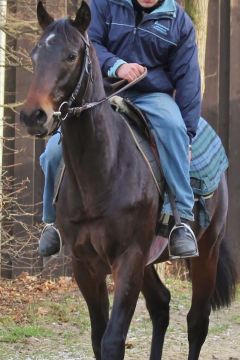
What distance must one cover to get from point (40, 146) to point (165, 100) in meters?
4.48

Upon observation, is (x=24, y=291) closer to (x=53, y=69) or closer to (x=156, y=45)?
(x=156, y=45)

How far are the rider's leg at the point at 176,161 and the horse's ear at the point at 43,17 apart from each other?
3.33 feet

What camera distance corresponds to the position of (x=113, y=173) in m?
5.29

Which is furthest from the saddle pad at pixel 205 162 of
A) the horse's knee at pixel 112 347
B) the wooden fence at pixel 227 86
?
the wooden fence at pixel 227 86

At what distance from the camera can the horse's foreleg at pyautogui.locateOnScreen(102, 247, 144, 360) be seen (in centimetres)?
502

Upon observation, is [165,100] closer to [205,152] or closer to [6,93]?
[205,152]

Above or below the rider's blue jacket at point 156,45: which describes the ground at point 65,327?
below

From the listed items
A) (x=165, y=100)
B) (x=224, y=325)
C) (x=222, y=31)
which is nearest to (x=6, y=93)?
(x=222, y=31)

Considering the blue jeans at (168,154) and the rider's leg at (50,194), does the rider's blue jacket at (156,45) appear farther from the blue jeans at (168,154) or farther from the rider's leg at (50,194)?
the rider's leg at (50,194)

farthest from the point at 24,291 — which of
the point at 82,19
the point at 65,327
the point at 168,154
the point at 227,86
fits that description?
the point at 82,19

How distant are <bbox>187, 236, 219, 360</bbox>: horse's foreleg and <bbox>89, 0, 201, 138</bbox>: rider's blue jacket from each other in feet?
4.46

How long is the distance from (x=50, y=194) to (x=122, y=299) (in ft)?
3.42

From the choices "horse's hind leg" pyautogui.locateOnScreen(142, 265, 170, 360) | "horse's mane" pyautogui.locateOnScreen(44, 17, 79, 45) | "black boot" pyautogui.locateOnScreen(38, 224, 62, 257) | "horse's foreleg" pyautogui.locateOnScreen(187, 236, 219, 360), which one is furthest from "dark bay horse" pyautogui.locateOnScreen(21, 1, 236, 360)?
"horse's foreleg" pyautogui.locateOnScreen(187, 236, 219, 360)

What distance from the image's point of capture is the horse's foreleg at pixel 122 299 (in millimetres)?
5020
